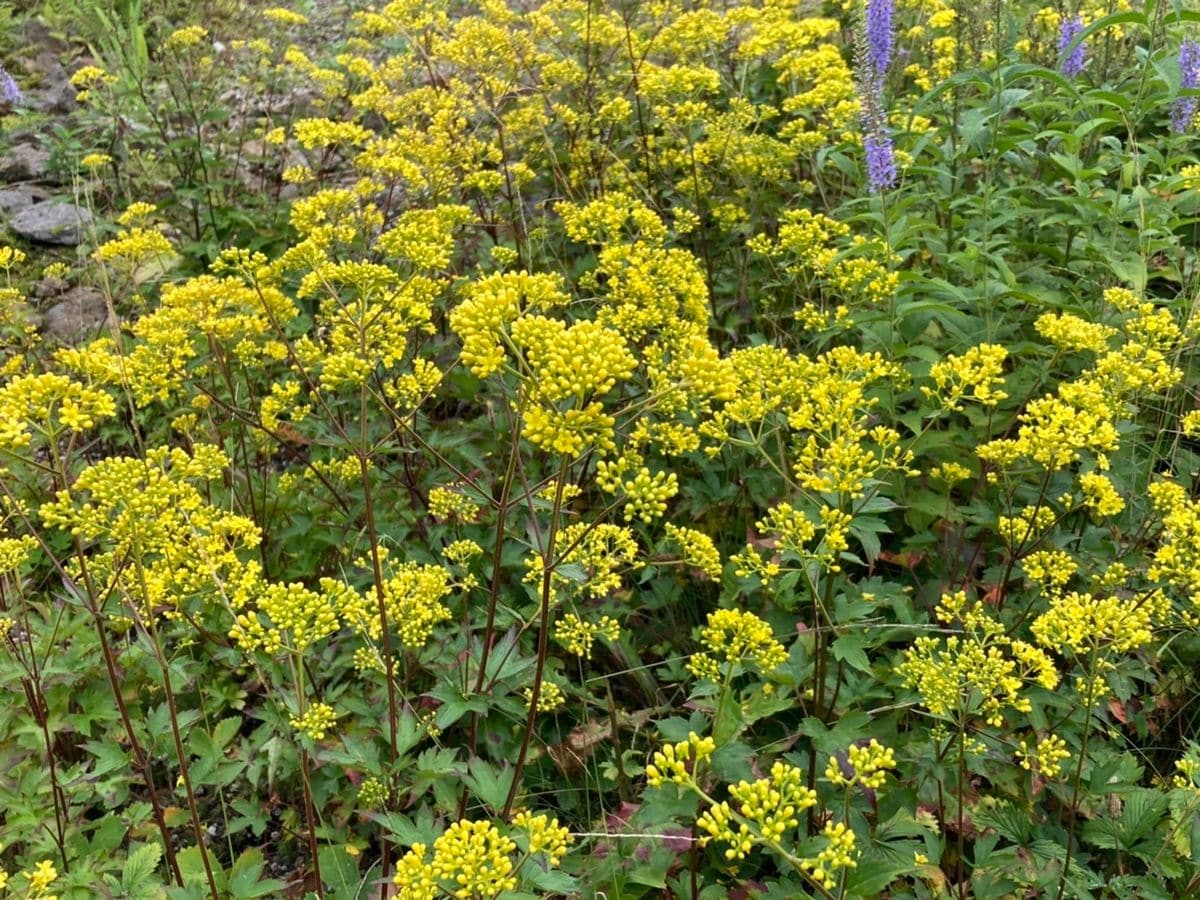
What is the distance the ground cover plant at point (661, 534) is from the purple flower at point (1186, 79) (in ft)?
0.07

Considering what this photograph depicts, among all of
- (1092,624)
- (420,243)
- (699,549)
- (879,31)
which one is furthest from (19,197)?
(1092,624)

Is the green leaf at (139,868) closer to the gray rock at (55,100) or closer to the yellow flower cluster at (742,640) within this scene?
the yellow flower cluster at (742,640)

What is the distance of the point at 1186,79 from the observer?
456cm

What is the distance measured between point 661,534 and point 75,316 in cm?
530

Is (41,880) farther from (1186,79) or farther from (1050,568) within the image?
(1186,79)

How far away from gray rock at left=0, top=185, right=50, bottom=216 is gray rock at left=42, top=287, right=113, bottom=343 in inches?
57.7

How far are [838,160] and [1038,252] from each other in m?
1.23

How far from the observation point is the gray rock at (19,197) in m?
7.98

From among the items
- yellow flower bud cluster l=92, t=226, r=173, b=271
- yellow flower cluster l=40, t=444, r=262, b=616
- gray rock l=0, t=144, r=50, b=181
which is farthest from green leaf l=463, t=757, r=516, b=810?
gray rock l=0, t=144, r=50, b=181

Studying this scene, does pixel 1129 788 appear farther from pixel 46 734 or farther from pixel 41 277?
pixel 41 277

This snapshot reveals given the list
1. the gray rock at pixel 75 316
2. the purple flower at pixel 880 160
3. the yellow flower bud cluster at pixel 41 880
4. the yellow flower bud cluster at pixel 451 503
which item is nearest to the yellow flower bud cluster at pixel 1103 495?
the purple flower at pixel 880 160

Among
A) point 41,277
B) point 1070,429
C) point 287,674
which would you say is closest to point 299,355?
point 287,674

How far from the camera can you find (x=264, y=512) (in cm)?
444

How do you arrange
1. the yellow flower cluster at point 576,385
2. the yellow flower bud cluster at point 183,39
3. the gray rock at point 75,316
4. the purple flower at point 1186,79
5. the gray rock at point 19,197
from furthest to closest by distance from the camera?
the gray rock at point 19,197
the yellow flower bud cluster at point 183,39
the gray rock at point 75,316
the purple flower at point 1186,79
the yellow flower cluster at point 576,385
